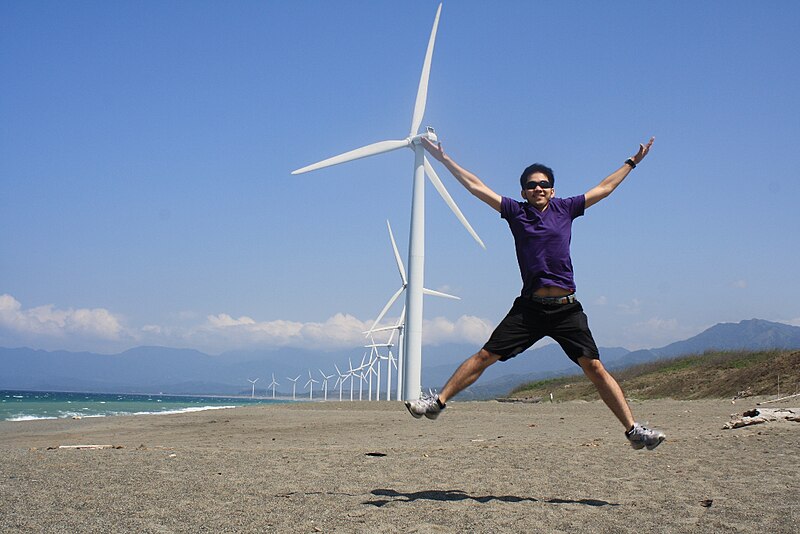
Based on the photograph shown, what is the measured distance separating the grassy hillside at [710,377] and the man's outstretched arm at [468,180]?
19.2 m

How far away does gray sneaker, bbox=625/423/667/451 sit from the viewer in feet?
19.4

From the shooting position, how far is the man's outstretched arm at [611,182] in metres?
6.25

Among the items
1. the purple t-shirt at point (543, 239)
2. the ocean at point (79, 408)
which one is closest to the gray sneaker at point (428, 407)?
the purple t-shirt at point (543, 239)

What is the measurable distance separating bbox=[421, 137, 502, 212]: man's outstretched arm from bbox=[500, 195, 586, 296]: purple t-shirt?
4.5 inches

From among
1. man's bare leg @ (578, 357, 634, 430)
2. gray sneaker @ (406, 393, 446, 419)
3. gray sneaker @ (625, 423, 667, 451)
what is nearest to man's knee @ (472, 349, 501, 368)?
gray sneaker @ (406, 393, 446, 419)

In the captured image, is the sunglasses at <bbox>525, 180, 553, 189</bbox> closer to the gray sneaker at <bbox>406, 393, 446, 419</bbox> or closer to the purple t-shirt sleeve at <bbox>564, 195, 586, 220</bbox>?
the purple t-shirt sleeve at <bbox>564, 195, 586, 220</bbox>

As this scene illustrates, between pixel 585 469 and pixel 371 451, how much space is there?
308 cm

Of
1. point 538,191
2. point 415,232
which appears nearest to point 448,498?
point 538,191

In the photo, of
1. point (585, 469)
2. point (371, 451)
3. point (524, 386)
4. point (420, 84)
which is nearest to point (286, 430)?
point (371, 451)

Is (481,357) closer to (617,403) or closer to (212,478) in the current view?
(617,403)

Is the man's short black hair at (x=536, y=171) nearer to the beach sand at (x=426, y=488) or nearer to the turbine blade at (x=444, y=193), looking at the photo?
the beach sand at (x=426, y=488)

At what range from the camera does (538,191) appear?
6133 mm

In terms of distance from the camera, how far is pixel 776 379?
2388cm

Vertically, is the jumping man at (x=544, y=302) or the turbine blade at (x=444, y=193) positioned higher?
the turbine blade at (x=444, y=193)
